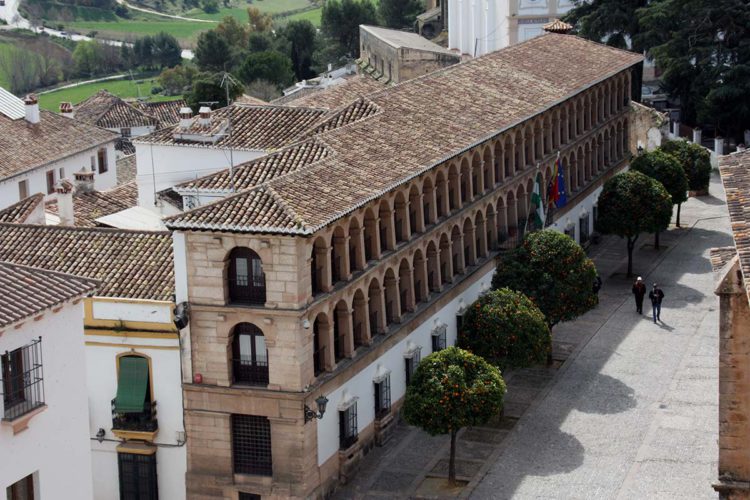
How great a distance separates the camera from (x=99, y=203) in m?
62.8

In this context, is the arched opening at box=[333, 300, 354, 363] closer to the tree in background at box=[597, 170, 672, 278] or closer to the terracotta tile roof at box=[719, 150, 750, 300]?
the terracotta tile roof at box=[719, 150, 750, 300]

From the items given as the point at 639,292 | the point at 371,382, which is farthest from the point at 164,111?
the point at 371,382

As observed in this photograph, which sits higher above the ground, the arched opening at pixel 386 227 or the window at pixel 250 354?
the arched opening at pixel 386 227

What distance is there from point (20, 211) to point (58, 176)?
1004 inches

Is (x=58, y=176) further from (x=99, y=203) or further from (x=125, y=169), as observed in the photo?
(x=99, y=203)

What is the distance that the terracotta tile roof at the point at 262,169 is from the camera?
164ft

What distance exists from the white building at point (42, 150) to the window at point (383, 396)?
2860cm

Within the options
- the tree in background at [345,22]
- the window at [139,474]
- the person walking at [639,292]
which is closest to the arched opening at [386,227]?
the window at [139,474]

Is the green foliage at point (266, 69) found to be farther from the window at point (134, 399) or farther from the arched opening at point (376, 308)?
the window at point (134, 399)

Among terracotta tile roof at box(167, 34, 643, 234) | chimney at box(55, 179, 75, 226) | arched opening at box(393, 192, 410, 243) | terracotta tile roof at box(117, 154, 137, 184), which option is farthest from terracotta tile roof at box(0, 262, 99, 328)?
terracotta tile roof at box(117, 154, 137, 184)

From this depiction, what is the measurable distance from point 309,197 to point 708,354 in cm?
1788

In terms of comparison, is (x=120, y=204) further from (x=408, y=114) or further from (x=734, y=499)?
(x=734, y=499)

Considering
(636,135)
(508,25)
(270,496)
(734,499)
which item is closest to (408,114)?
(270,496)

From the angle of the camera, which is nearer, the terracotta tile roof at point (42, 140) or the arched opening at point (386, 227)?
the arched opening at point (386, 227)
